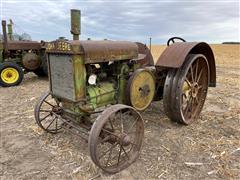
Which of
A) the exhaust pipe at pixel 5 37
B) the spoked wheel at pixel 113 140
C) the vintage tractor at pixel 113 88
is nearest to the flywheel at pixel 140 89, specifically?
the vintage tractor at pixel 113 88

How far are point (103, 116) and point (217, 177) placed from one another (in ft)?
4.58

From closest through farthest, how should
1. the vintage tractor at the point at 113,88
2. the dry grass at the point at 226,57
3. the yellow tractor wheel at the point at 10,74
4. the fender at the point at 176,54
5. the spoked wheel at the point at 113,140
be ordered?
the spoked wheel at the point at 113,140, the vintage tractor at the point at 113,88, the fender at the point at 176,54, the yellow tractor wheel at the point at 10,74, the dry grass at the point at 226,57

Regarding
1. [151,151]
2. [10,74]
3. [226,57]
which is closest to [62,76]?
[151,151]

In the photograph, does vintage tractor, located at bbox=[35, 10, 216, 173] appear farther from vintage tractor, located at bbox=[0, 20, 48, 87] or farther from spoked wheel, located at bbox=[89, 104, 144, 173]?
vintage tractor, located at bbox=[0, 20, 48, 87]

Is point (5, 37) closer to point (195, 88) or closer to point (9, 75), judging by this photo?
point (9, 75)

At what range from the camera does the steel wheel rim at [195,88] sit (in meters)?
Result: 4.02

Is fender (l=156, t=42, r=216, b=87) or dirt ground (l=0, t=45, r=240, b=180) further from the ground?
fender (l=156, t=42, r=216, b=87)

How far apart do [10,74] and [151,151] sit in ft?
18.4

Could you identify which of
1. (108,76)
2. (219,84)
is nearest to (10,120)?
(108,76)

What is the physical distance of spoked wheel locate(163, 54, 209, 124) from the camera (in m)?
3.59

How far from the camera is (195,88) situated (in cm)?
414

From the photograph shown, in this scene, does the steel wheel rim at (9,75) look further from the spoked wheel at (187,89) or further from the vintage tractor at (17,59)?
the spoked wheel at (187,89)

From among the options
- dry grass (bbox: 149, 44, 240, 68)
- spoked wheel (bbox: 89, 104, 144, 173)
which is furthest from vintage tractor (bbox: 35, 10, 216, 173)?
dry grass (bbox: 149, 44, 240, 68)

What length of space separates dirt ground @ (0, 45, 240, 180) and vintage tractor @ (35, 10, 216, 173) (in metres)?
0.19
